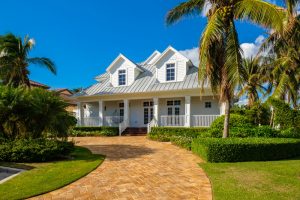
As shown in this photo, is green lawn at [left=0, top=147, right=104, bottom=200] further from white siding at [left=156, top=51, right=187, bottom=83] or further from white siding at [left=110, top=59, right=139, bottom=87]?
white siding at [left=110, top=59, right=139, bottom=87]

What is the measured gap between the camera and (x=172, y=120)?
20281 millimetres

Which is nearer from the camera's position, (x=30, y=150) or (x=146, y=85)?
(x=30, y=150)

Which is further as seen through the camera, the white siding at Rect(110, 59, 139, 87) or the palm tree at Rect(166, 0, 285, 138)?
the white siding at Rect(110, 59, 139, 87)

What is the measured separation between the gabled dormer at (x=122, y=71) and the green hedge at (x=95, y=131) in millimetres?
4300

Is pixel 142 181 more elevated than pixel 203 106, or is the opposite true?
pixel 203 106

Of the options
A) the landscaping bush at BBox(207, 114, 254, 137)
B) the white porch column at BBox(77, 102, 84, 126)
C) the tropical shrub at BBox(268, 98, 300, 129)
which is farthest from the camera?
the white porch column at BBox(77, 102, 84, 126)

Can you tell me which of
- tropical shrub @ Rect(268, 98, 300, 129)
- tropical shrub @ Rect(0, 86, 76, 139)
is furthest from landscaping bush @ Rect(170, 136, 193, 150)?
tropical shrub @ Rect(0, 86, 76, 139)

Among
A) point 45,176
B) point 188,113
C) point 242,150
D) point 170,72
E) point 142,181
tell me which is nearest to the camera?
point 142,181

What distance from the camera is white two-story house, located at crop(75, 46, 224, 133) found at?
A: 774 inches

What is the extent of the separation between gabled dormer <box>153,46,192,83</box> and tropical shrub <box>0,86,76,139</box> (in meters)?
11.3

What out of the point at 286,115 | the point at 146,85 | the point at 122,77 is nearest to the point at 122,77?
the point at 122,77

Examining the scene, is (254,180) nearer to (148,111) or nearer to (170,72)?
(170,72)

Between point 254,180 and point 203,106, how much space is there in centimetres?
1435

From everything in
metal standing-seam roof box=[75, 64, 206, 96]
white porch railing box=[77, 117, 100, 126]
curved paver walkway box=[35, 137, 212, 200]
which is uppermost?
metal standing-seam roof box=[75, 64, 206, 96]
